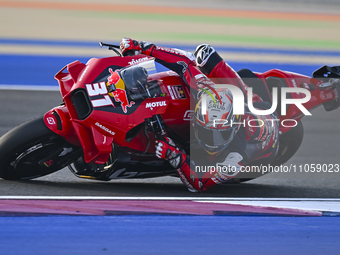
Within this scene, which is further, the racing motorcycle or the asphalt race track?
the asphalt race track

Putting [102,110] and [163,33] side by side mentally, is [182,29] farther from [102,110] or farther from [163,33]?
[102,110]

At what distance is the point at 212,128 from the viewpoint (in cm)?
356

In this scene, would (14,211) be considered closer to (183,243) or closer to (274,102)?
(183,243)

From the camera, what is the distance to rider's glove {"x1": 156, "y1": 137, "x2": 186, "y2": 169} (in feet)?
11.6

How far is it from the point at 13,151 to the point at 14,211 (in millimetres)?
508

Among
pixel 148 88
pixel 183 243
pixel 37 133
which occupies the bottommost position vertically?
pixel 183 243

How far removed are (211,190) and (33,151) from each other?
149 centimetres

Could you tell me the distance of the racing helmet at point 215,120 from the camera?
3533 mm

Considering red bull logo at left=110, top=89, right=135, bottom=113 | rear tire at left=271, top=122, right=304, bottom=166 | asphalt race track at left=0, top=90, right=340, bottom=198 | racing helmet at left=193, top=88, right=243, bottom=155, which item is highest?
red bull logo at left=110, top=89, right=135, bottom=113

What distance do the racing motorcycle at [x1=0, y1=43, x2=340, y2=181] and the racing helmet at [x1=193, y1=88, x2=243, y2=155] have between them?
0.49ft

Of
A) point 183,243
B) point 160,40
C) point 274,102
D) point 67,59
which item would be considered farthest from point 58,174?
point 160,40

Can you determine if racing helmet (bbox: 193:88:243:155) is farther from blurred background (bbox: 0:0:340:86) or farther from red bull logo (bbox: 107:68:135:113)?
blurred background (bbox: 0:0:340:86)

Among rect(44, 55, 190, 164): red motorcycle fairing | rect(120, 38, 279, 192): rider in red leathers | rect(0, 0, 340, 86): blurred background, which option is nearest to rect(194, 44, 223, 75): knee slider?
rect(120, 38, 279, 192): rider in red leathers

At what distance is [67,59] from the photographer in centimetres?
857
